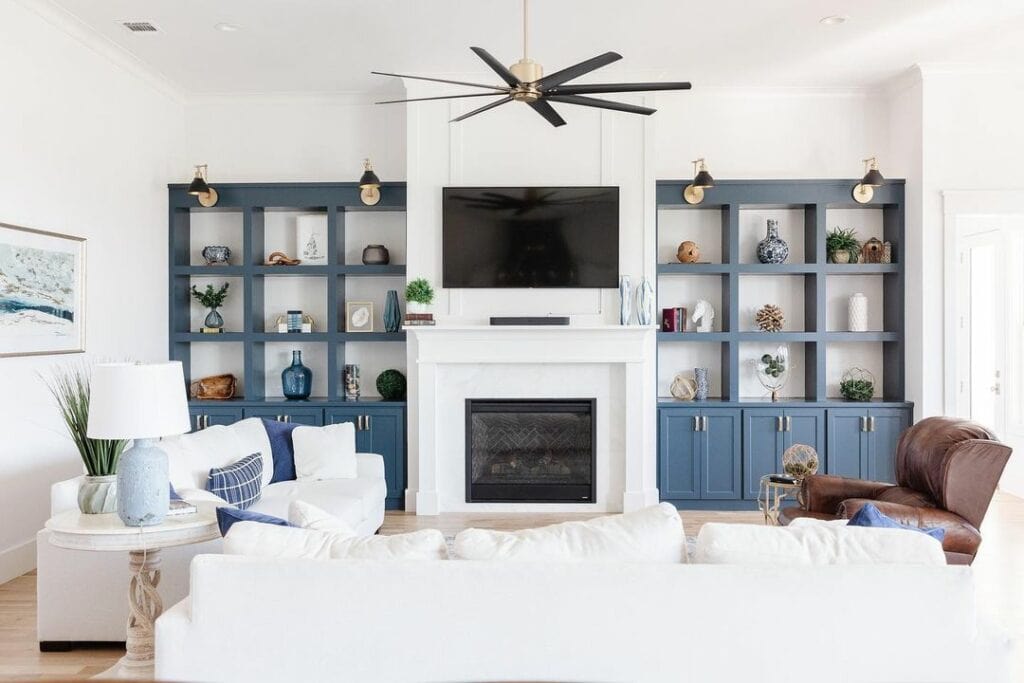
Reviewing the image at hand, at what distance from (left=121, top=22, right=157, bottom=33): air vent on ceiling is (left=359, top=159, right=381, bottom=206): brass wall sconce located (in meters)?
1.57

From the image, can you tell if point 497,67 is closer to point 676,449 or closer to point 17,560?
point 676,449

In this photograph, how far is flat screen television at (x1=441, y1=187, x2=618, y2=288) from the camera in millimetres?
5711

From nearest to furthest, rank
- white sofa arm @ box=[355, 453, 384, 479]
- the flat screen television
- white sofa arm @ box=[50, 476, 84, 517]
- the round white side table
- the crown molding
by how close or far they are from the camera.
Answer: the round white side table
white sofa arm @ box=[50, 476, 84, 517]
the crown molding
white sofa arm @ box=[355, 453, 384, 479]
the flat screen television

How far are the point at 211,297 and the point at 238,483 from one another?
8.82 feet

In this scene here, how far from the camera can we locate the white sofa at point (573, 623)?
2029 millimetres

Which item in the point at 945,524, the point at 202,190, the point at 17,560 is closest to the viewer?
the point at 945,524

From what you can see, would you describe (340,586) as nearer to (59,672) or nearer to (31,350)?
(59,672)

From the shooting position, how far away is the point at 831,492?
13.4 feet

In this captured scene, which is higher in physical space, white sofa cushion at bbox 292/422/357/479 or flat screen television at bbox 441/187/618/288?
flat screen television at bbox 441/187/618/288

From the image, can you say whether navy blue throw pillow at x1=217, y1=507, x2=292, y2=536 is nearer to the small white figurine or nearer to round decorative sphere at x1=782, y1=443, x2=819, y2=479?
round decorative sphere at x1=782, y1=443, x2=819, y2=479

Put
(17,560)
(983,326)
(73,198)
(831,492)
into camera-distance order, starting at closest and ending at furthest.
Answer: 1. (831,492)
2. (17,560)
3. (73,198)
4. (983,326)

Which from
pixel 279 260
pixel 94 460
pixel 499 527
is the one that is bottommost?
pixel 499 527

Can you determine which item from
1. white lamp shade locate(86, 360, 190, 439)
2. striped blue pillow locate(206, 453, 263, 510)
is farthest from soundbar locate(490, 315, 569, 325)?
white lamp shade locate(86, 360, 190, 439)

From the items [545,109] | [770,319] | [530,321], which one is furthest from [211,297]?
[770,319]
